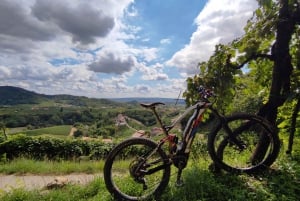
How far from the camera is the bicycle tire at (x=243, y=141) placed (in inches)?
209

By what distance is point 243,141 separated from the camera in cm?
539

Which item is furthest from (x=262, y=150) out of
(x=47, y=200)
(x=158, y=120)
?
(x=47, y=200)

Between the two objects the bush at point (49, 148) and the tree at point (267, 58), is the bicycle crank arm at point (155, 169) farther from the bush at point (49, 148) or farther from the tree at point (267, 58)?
the bush at point (49, 148)

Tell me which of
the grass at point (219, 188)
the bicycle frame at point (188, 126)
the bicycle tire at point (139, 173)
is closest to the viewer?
the grass at point (219, 188)

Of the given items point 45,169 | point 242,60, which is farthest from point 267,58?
point 45,169

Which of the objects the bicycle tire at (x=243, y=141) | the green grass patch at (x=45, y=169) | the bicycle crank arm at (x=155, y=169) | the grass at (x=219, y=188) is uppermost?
the bicycle tire at (x=243, y=141)

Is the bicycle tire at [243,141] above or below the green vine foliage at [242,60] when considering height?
below

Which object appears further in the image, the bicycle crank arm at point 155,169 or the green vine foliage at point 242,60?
the green vine foliage at point 242,60

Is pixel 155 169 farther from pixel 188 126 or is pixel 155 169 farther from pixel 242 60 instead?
pixel 242 60

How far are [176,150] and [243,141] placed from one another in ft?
4.15

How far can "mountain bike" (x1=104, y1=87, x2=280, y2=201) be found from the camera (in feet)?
16.3

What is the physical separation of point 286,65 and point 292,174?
2100 millimetres

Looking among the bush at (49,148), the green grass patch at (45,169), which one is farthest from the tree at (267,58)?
the bush at (49,148)

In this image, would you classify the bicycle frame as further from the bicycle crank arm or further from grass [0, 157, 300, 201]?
grass [0, 157, 300, 201]
